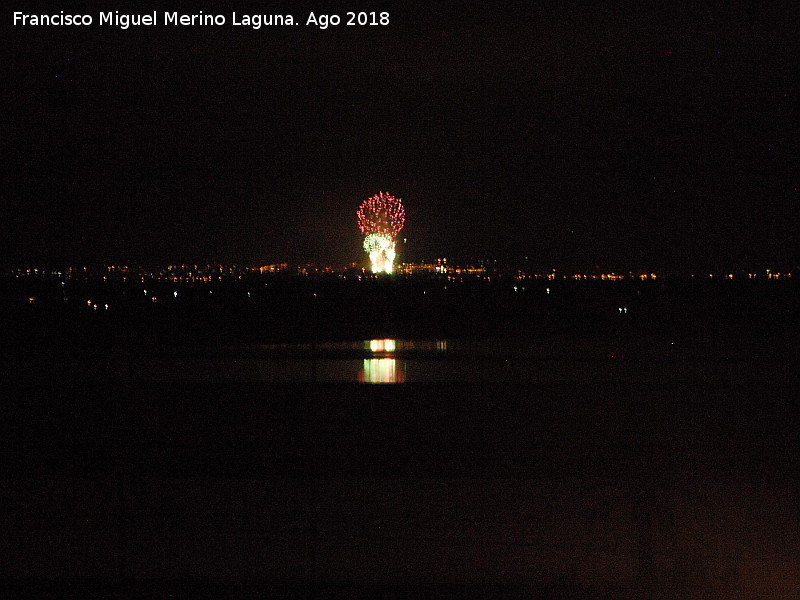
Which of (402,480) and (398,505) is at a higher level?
(402,480)

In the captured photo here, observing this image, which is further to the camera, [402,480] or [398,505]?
[402,480]

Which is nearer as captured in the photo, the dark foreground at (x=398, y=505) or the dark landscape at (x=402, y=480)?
the dark foreground at (x=398, y=505)

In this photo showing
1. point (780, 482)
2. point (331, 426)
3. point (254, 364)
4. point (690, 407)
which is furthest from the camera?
point (254, 364)

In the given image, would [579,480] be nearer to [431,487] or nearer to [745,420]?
[431,487]

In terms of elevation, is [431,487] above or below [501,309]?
below

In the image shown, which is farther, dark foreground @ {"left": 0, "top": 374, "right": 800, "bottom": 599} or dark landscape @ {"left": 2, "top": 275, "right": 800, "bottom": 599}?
dark landscape @ {"left": 2, "top": 275, "right": 800, "bottom": 599}

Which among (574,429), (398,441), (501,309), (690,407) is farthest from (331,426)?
(501,309)

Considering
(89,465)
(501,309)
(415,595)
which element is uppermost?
(501,309)

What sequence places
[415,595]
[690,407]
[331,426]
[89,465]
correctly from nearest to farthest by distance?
1. [415,595]
2. [89,465]
3. [331,426]
4. [690,407]

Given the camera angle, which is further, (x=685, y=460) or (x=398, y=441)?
(x=398, y=441)
